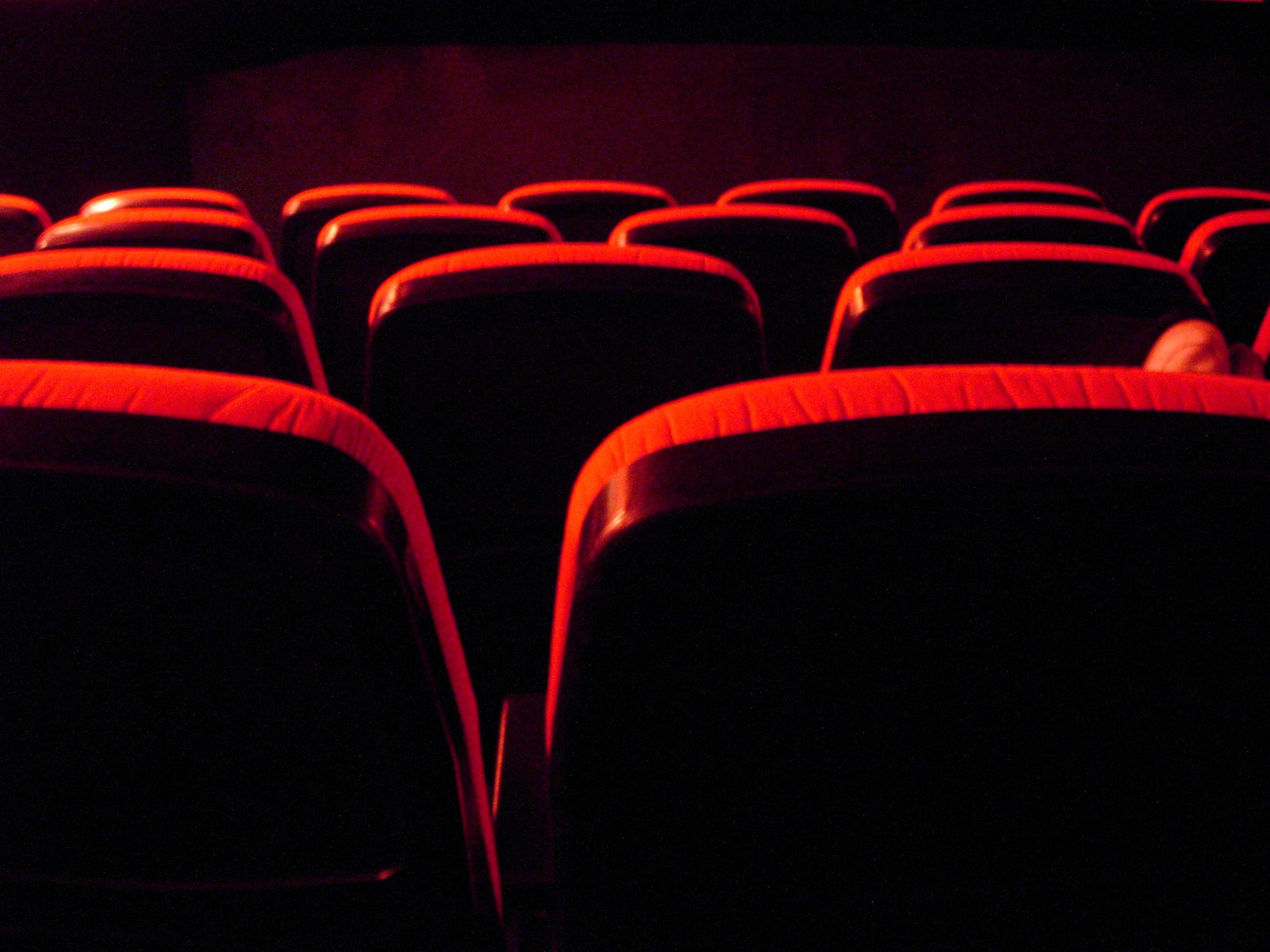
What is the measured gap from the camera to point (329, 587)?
409mm

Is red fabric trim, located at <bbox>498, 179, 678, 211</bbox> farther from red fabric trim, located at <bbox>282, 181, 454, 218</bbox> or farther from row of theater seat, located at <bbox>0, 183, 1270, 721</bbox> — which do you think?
row of theater seat, located at <bbox>0, 183, 1270, 721</bbox>

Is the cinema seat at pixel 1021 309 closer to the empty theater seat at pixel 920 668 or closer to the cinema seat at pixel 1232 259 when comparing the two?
the empty theater seat at pixel 920 668

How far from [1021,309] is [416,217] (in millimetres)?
926

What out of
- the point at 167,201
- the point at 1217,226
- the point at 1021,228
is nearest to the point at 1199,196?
the point at 1217,226

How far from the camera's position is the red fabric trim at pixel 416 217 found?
143 cm

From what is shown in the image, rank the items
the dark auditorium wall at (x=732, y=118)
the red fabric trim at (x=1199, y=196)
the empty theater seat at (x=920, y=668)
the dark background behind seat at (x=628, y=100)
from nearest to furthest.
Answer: the empty theater seat at (x=920, y=668)
the red fabric trim at (x=1199, y=196)
the dark background behind seat at (x=628, y=100)
the dark auditorium wall at (x=732, y=118)

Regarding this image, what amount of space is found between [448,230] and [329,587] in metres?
1.12

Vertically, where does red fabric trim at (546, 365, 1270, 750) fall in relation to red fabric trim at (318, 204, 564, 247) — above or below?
above

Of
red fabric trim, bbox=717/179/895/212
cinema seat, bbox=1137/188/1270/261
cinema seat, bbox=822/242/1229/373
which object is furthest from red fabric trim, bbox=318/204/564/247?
cinema seat, bbox=1137/188/1270/261

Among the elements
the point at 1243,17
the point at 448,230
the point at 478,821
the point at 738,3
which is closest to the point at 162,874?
the point at 478,821

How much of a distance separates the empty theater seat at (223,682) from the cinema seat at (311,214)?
192 centimetres

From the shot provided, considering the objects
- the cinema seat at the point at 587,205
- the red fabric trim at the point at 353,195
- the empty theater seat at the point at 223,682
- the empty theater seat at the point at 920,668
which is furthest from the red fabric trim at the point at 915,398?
the cinema seat at the point at 587,205

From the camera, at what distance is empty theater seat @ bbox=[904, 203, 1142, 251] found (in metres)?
1.70

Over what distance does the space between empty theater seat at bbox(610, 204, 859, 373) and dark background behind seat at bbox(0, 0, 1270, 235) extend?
351cm
